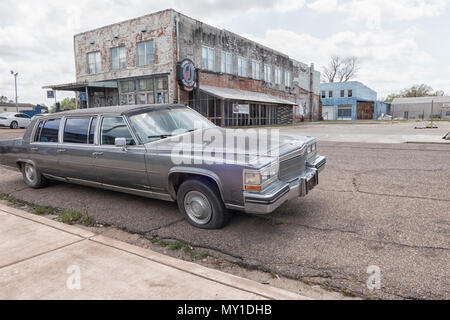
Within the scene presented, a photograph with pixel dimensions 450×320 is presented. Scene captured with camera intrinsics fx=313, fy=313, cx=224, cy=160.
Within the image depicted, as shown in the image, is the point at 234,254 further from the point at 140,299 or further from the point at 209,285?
the point at 140,299

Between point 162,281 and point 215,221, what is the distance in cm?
121

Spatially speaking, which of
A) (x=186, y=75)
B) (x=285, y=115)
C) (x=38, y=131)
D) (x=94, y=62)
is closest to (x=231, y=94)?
(x=186, y=75)

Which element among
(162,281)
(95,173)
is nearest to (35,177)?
(95,173)

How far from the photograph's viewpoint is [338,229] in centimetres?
383

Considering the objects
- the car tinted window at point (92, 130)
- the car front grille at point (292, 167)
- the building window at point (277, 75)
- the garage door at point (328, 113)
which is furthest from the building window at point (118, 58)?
the garage door at point (328, 113)

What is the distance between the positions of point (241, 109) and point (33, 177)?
23.9 metres

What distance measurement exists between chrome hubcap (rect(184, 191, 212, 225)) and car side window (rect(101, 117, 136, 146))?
3.88 ft

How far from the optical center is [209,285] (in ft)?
8.69

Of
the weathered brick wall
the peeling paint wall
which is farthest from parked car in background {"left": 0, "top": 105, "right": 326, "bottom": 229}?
the weathered brick wall

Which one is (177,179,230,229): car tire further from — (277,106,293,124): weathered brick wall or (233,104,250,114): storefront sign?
(277,106,293,124): weathered brick wall

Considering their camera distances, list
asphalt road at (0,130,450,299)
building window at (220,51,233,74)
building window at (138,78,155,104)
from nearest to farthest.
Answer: asphalt road at (0,130,450,299) → building window at (138,78,155,104) → building window at (220,51,233,74)

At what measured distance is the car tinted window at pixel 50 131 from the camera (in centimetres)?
560

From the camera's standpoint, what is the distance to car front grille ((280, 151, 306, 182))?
3.76m

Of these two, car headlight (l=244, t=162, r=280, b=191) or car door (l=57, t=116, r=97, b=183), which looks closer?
car headlight (l=244, t=162, r=280, b=191)
